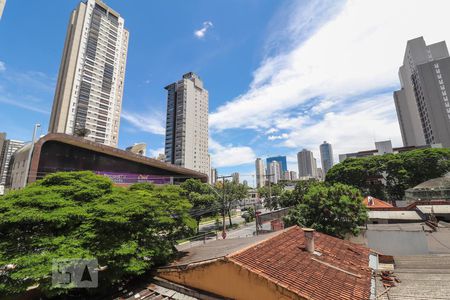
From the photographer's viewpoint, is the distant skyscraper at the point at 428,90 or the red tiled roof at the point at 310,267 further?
the distant skyscraper at the point at 428,90

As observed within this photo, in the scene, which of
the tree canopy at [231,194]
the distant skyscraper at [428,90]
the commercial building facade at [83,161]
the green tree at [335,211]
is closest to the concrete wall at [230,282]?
the green tree at [335,211]

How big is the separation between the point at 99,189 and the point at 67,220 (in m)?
3.02

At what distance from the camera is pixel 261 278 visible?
7.73 metres

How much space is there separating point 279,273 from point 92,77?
77681mm

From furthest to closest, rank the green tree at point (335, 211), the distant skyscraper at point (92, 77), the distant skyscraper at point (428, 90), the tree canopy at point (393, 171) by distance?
the distant skyscraper at point (428, 90) < the distant skyscraper at point (92, 77) < the tree canopy at point (393, 171) < the green tree at point (335, 211)

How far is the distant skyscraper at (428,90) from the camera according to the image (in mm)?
73312

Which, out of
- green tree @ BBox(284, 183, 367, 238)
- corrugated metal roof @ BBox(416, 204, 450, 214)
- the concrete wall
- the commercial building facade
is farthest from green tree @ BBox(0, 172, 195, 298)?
corrugated metal roof @ BBox(416, 204, 450, 214)

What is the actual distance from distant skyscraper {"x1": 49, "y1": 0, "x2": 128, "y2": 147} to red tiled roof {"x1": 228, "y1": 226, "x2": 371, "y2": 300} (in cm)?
6529

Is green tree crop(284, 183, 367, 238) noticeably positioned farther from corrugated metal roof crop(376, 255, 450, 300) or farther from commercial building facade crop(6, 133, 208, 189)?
commercial building facade crop(6, 133, 208, 189)

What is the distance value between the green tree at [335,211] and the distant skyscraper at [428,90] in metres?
78.7

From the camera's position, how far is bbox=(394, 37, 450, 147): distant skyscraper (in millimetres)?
73312

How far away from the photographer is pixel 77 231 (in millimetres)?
10102

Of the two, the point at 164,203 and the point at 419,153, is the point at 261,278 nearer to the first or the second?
the point at 164,203

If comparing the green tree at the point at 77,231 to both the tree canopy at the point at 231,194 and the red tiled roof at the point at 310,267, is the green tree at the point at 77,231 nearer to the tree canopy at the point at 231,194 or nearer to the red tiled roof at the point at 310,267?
the red tiled roof at the point at 310,267
